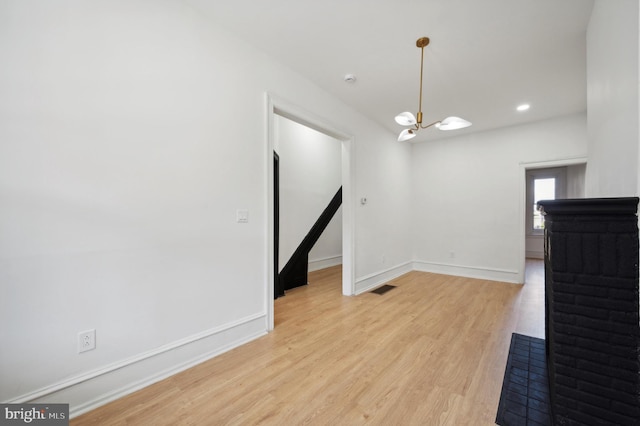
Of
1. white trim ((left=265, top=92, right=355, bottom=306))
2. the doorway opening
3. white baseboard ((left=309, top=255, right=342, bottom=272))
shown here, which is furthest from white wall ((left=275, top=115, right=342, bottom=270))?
the doorway opening

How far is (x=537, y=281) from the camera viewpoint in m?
4.63

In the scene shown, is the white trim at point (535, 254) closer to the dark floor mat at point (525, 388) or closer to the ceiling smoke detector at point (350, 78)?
the dark floor mat at point (525, 388)

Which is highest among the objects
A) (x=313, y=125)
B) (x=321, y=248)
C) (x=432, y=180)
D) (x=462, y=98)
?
(x=462, y=98)

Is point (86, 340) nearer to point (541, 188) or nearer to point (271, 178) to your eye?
point (271, 178)

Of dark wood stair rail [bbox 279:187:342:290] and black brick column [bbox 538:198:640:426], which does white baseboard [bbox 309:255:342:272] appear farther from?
black brick column [bbox 538:198:640:426]

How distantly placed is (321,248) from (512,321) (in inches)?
139

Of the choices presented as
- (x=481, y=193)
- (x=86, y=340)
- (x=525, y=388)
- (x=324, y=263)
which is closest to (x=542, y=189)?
(x=481, y=193)

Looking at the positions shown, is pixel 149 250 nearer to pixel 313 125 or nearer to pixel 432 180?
pixel 313 125

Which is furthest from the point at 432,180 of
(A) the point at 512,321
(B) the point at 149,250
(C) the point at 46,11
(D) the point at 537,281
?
(C) the point at 46,11

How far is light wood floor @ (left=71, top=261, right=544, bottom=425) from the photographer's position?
1.51m

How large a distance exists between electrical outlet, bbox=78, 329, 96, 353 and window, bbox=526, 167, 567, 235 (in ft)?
29.4

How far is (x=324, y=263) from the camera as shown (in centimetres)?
568

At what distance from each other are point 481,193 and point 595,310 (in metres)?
4.10


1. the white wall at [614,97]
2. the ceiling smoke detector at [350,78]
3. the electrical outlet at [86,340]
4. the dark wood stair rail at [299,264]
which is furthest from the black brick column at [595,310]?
the dark wood stair rail at [299,264]
